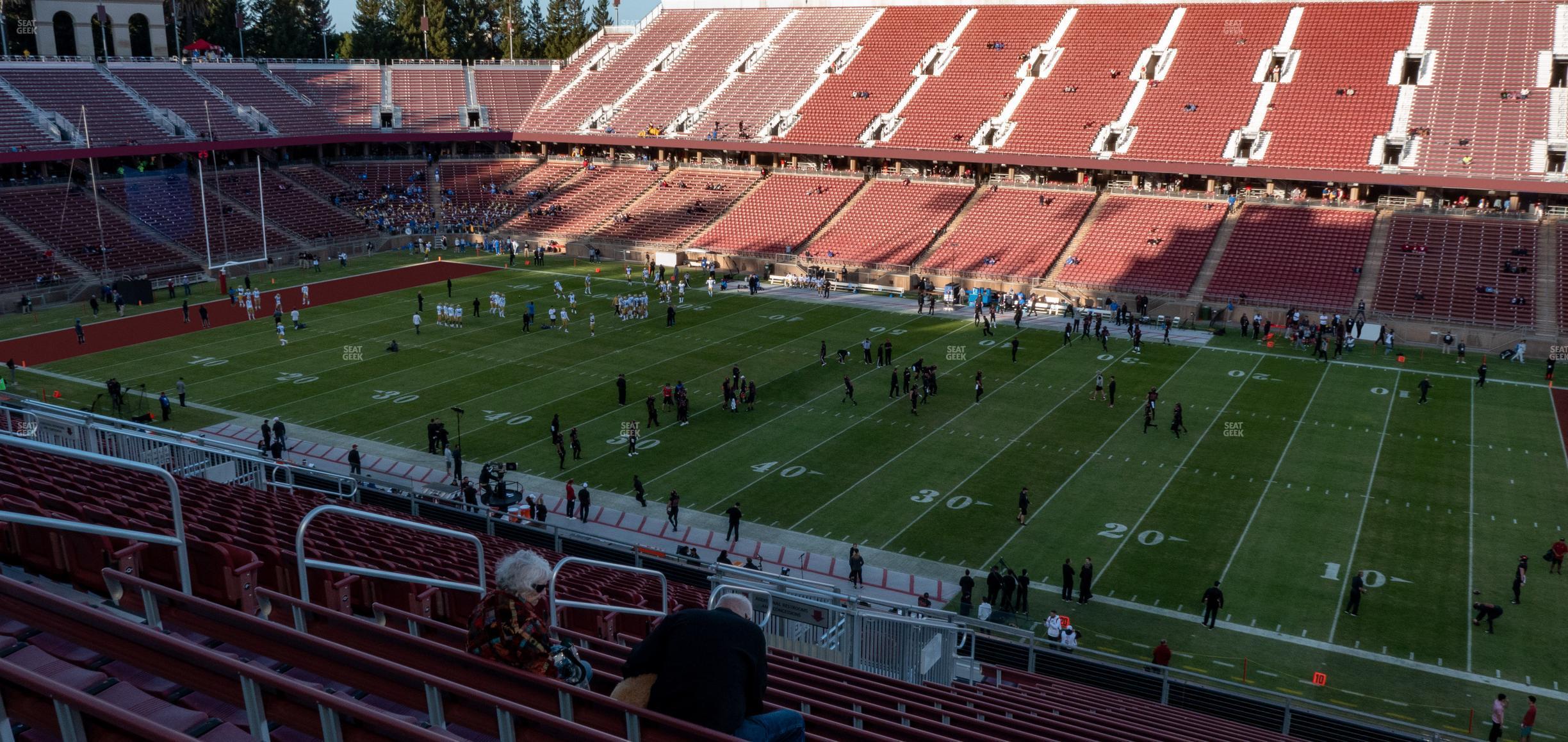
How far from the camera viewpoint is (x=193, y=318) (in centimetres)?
4472

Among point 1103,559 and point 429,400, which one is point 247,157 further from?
point 1103,559

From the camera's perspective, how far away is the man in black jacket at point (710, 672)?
4812mm

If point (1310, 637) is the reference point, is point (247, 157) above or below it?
above

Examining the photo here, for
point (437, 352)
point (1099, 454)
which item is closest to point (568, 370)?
point (437, 352)

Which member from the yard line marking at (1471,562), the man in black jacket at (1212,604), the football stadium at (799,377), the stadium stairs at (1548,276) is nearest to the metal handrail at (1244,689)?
the football stadium at (799,377)

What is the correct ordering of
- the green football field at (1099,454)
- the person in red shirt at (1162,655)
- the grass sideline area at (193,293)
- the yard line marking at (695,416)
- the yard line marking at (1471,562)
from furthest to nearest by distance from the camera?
the grass sideline area at (193,293) < the yard line marking at (695,416) < the green football field at (1099,454) < the yard line marking at (1471,562) < the person in red shirt at (1162,655)

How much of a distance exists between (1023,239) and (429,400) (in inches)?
1226

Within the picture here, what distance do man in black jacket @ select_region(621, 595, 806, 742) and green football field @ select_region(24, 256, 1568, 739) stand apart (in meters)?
16.2

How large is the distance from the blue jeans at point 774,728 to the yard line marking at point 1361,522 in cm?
1803

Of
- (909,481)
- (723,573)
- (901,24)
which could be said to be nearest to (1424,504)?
(909,481)

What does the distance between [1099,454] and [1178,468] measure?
2.05 m

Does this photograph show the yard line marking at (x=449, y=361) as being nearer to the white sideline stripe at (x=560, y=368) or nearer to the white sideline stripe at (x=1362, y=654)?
the white sideline stripe at (x=560, y=368)

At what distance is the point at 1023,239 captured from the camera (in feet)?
176

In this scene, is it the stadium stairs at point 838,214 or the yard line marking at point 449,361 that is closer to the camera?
the yard line marking at point 449,361
